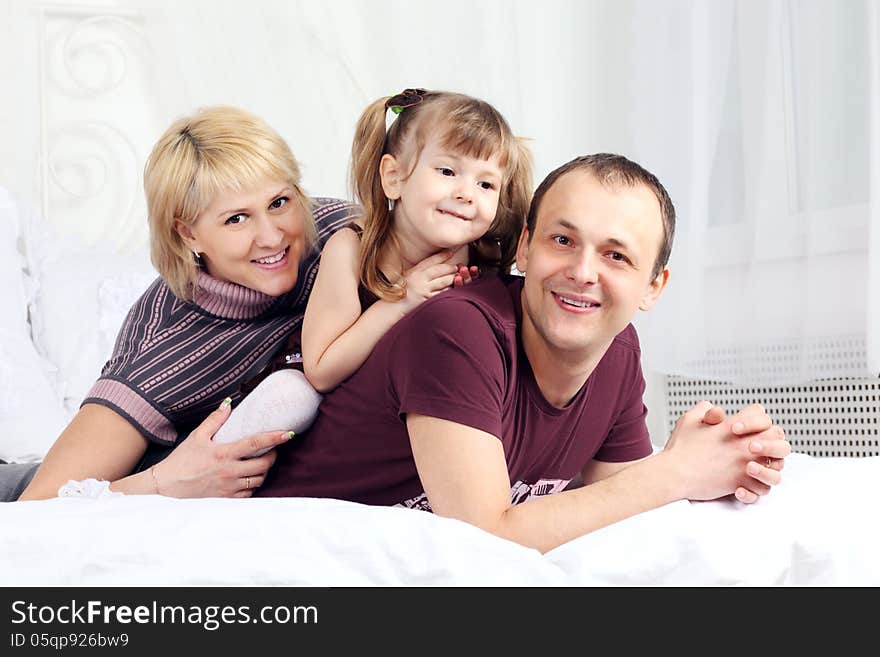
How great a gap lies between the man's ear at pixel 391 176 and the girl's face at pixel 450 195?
22 millimetres

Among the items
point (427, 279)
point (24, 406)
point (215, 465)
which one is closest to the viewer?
point (427, 279)

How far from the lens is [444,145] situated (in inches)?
55.2

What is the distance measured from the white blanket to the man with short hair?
0.32 feet

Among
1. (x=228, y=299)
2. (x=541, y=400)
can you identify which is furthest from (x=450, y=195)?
(x=228, y=299)

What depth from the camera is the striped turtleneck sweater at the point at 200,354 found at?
62.9 inches

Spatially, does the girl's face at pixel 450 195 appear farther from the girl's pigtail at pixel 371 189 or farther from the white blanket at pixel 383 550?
the white blanket at pixel 383 550

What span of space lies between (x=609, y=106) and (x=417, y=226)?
1.52m

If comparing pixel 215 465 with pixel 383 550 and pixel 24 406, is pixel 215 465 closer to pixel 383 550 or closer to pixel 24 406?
pixel 383 550

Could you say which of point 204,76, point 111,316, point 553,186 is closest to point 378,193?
point 553,186

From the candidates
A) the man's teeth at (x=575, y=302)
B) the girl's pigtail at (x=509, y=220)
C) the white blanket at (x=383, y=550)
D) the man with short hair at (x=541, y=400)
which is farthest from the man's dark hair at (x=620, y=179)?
the white blanket at (x=383, y=550)

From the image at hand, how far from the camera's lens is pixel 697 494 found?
3.61 feet

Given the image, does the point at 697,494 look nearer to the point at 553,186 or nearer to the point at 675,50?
the point at 553,186

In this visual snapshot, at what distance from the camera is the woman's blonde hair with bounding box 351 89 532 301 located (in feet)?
4.59
